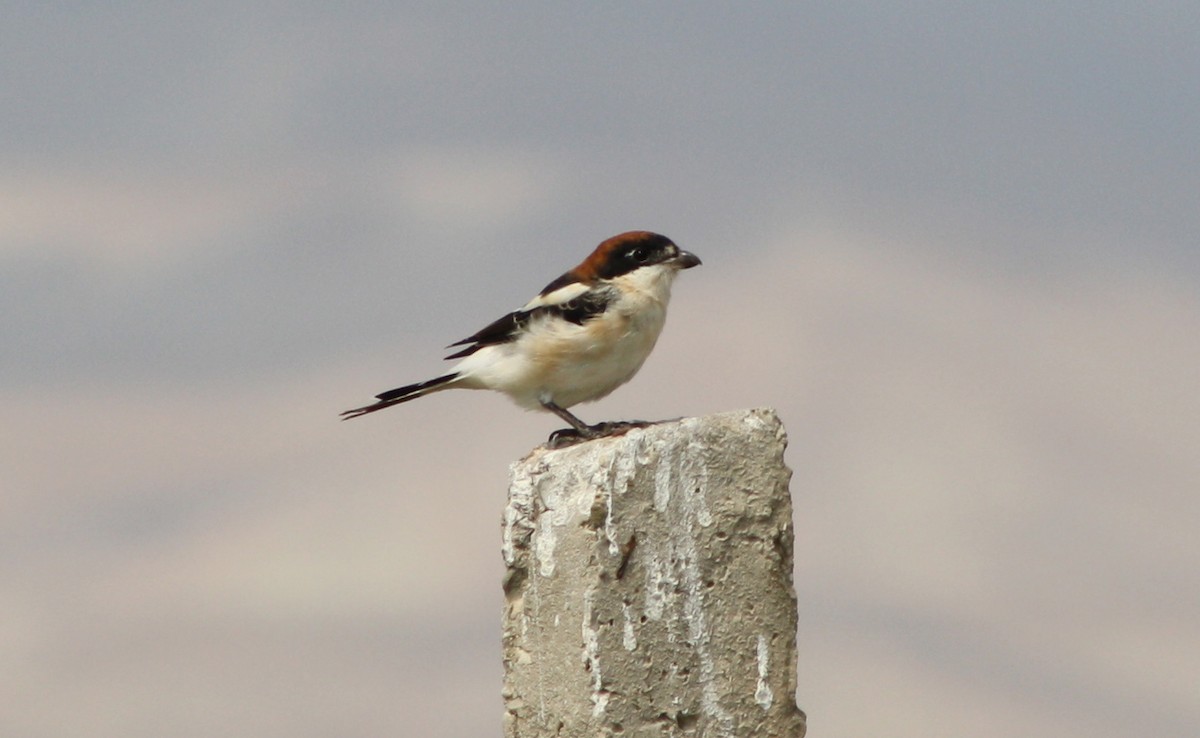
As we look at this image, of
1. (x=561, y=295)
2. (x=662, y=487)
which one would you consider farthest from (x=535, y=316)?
(x=662, y=487)

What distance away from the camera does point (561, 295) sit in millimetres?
10156

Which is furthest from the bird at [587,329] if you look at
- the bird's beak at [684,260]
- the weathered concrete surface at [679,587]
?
the weathered concrete surface at [679,587]

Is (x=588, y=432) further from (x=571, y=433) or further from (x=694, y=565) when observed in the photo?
(x=694, y=565)

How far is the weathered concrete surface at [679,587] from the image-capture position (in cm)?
741

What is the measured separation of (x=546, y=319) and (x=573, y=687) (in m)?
3.13

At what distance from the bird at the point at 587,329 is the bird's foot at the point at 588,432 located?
49 cm

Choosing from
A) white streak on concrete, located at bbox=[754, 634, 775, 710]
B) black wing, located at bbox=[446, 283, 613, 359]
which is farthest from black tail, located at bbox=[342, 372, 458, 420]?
white streak on concrete, located at bbox=[754, 634, 775, 710]

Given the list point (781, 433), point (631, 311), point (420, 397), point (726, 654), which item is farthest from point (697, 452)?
point (420, 397)

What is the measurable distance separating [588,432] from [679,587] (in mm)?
1843

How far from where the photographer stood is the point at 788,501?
7.62 meters

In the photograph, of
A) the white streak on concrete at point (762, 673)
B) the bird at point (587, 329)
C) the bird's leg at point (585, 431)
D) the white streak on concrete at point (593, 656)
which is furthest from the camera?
the bird at point (587, 329)

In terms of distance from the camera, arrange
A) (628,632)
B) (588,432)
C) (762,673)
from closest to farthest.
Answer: (628,632) → (762,673) → (588,432)

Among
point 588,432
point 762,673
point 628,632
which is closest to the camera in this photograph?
point 628,632

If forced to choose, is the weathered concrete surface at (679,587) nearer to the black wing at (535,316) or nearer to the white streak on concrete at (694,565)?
the white streak on concrete at (694,565)
